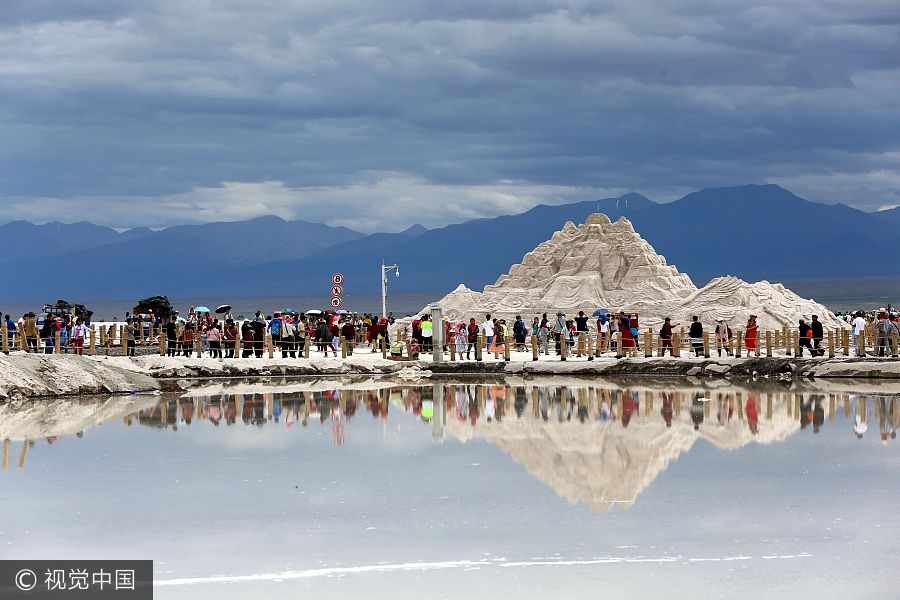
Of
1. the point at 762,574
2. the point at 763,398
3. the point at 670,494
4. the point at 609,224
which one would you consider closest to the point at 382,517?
the point at 670,494

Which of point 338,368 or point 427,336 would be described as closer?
point 338,368

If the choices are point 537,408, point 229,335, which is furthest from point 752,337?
point 229,335

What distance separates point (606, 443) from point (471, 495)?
408 cm

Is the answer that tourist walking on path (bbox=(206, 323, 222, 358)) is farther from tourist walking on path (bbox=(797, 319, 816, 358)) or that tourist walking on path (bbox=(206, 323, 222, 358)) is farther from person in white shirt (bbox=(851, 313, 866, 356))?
person in white shirt (bbox=(851, 313, 866, 356))

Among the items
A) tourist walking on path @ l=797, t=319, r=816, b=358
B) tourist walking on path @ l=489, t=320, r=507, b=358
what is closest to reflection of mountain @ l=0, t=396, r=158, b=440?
tourist walking on path @ l=489, t=320, r=507, b=358

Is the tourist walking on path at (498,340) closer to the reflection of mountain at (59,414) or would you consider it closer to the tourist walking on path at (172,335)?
the tourist walking on path at (172,335)

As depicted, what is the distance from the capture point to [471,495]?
44.1 feet

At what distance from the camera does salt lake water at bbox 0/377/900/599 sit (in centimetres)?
1011

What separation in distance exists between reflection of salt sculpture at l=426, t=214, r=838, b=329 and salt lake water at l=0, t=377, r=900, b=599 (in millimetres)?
15150

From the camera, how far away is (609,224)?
46625 millimetres

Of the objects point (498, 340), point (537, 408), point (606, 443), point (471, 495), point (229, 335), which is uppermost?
point (229, 335)

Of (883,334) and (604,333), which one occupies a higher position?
(604,333)

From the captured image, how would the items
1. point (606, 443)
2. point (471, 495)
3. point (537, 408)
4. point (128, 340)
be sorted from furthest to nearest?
point (128, 340), point (537, 408), point (606, 443), point (471, 495)

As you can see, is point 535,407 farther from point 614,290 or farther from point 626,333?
point 614,290
